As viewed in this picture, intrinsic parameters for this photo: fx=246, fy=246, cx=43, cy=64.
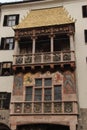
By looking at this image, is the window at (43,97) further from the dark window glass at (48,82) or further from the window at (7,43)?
the window at (7,43)

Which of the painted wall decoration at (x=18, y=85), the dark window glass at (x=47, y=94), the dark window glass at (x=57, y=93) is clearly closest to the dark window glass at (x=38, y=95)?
the dark window glass at (x=47, y=94)

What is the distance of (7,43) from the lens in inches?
1138

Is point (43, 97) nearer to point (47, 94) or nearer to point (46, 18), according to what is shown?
point (47, 94)

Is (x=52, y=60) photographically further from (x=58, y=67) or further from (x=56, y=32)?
(x=56, y=32)

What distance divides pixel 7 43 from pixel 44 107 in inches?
389

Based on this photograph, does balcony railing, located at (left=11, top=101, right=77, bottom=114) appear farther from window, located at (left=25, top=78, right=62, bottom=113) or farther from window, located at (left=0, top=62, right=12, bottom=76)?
window, located at (left=0, top=62, right=12, bottom=76)

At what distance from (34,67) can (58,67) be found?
2408 mm

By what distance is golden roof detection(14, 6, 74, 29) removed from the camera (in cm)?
2659

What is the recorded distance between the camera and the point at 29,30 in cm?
2655

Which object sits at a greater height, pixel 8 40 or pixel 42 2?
pixel 42 2

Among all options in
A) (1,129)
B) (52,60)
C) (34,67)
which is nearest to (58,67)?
(52,60)

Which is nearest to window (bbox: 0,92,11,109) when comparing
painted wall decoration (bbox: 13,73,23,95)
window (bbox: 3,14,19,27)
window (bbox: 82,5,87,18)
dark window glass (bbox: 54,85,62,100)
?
painted wall decoration (bbox: 13,73,23,95)

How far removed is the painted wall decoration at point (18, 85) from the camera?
960 inches

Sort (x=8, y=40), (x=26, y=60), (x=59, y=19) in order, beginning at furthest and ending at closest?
(x=8, y=40) < (x=59, y=19) < (x=26, y=60)
